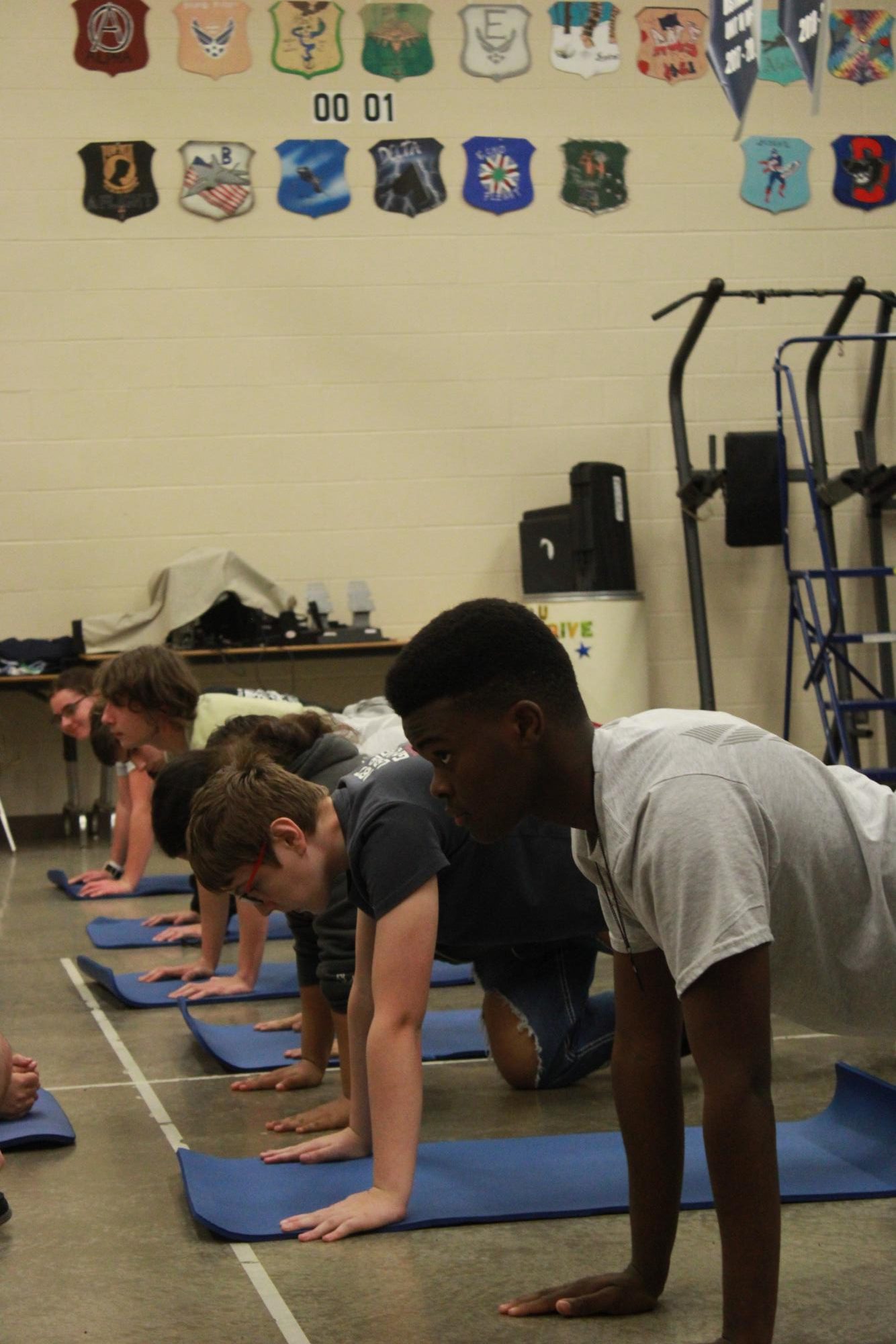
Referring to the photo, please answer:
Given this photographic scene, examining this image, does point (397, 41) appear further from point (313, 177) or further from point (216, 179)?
point (216, 179)

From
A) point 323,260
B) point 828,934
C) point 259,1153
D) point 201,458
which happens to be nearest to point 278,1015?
point 259,1153

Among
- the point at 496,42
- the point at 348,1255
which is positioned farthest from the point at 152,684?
the point at 496,42

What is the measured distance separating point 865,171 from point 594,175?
1.35 meters

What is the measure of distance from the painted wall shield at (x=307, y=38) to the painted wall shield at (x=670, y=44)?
4.79 feet

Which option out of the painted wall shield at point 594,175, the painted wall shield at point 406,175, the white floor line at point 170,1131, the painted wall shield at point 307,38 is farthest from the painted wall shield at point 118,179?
the white floor line at point 170,1131

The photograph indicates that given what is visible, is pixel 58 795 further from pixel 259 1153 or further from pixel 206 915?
pixel 259 1153

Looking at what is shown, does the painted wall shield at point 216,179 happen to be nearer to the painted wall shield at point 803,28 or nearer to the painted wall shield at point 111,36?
the painted wall shield at point 111,36

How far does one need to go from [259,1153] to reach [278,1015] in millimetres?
988

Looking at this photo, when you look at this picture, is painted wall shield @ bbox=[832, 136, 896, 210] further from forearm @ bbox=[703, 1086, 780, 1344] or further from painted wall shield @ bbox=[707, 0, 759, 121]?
forearm @ bbox=[703, 1086, 780, 1344]

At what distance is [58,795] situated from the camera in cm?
695

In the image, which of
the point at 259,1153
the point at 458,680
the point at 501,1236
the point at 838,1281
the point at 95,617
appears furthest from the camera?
the point at 95,617

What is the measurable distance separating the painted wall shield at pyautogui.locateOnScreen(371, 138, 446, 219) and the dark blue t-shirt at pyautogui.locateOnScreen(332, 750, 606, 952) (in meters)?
5.06

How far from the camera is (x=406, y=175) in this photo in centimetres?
709

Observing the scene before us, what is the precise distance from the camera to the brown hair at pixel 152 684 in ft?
12.6
